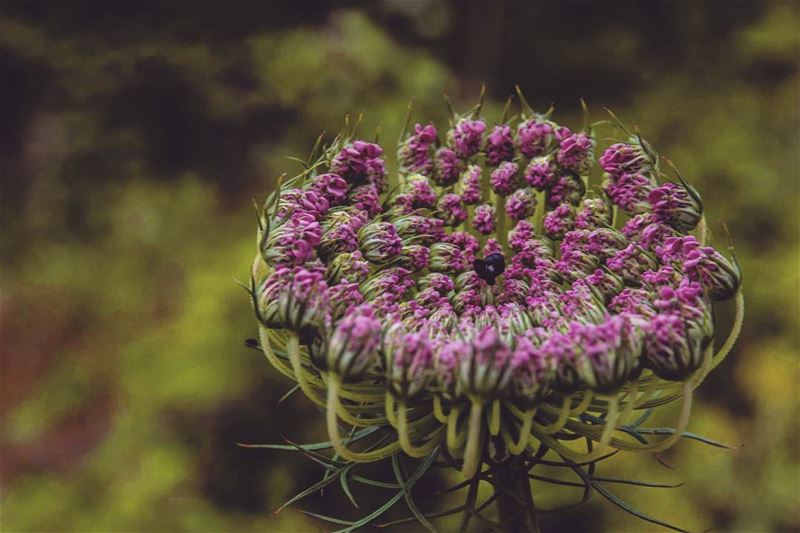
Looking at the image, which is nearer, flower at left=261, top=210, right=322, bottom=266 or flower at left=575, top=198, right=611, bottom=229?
flower at left=261, top=210, right=322, bottom=266

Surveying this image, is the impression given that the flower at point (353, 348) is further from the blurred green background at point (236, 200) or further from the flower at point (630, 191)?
the blurred green background at point (236, 200)

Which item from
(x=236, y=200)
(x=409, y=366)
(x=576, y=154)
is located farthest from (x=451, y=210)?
(x=236, y=200)

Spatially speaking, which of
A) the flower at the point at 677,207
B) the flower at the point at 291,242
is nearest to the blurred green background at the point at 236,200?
the flower at the point at 677,207

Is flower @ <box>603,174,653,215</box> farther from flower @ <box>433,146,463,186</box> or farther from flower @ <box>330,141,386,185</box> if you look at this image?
flower @ <box>330,141,386,185</box>

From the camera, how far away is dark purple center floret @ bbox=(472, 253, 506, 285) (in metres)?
1.48

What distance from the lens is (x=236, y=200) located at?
3.74 m

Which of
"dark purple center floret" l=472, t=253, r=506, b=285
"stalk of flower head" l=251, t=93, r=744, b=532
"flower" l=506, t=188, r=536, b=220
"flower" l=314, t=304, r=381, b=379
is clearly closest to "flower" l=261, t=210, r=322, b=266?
"stalk of flower head" l=251, t=93, r=744, b=532

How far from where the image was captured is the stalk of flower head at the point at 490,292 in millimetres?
1234

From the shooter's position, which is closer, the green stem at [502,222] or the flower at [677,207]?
the flower at [677,207]

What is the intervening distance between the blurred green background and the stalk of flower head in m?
1.50

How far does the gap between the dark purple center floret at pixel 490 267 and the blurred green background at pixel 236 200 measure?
60.5 inches

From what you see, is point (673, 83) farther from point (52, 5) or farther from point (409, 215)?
point (52, 5)

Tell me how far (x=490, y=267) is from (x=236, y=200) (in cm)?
246

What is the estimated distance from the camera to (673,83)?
12.6ft
